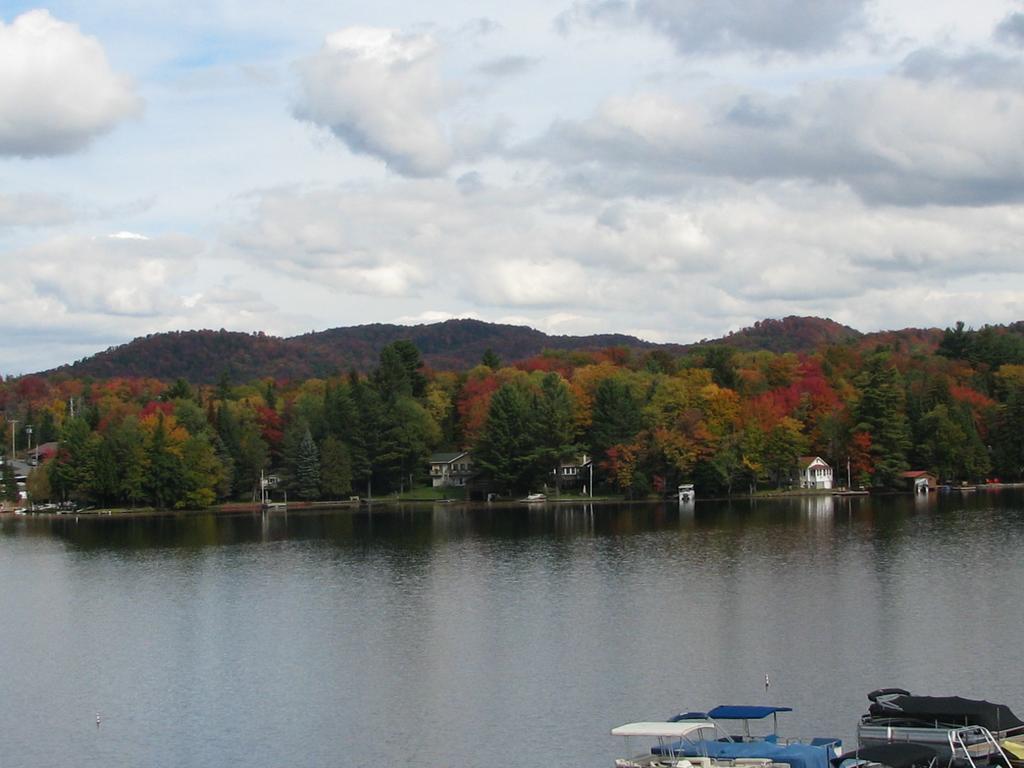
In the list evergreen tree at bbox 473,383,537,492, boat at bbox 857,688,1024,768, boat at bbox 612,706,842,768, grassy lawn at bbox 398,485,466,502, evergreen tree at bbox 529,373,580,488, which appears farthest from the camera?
grassy lawn at bbox 398,485,466,502

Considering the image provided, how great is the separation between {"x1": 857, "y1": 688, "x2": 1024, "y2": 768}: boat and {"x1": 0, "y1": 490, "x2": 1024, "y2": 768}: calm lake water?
2330mm

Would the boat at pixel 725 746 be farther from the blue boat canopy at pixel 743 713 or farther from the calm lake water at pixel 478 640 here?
the calm lake water at pixel 478 640

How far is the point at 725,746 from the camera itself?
29.3 m

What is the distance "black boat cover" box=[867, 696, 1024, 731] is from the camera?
1148 inches

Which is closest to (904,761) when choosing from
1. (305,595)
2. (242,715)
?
(242,715)

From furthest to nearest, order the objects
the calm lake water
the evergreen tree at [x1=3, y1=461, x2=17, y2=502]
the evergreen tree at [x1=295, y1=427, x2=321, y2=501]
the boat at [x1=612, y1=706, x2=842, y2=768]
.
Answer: the evergreen tree at [x1=3, y1=461, x2=17, y2=502]
the evergreen tree at [x1=295, y1=427, x2=321, y2=501]
the calm lake water
the boat at [x1=612, y1=706, x2=842, y2=768]

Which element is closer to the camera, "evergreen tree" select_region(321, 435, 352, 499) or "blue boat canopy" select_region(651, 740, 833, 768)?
"blue boat canopy" select_region(651, 740, 833, 768)

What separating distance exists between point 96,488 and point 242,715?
314 ft

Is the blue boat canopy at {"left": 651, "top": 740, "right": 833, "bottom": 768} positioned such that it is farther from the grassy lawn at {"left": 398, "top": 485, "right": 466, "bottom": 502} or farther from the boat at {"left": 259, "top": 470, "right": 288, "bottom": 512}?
the grassy lawn at {"left": 398, "top": 485, "right": 466, "bottom": 502}

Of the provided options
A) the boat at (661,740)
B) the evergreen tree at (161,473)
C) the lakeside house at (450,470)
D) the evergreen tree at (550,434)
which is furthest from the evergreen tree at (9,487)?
the boat at (661,740)

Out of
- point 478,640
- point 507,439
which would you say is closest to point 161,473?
point 507,439

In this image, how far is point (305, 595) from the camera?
58.5 m

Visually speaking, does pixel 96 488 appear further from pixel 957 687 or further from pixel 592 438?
pixel 957 687

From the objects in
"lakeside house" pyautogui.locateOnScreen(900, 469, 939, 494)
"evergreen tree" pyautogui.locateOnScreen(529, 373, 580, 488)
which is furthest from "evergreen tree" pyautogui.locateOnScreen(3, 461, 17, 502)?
"lakeside house" pyautogui.locateOnScreen(900, 469, 939, 494)
